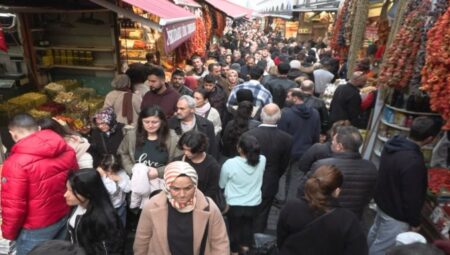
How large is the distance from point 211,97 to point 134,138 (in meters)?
2.54

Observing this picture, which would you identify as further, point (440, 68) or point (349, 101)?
point (349, 101)

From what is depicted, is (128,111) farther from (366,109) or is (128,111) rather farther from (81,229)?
(366,109)

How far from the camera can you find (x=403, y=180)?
3.25m

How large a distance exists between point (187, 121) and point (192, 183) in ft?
6.79

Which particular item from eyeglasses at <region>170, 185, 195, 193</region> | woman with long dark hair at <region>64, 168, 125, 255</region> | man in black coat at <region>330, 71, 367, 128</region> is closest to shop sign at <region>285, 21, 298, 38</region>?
man in black coat at <region>330, 71, 367, 128</region>

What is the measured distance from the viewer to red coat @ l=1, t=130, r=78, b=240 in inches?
108

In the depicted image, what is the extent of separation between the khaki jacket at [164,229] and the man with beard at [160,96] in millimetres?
2690

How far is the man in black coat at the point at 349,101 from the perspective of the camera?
6043 millimetres

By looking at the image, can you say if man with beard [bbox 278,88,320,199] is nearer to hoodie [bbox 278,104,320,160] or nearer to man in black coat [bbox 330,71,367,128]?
hoodie [bbox 278,104,320,160]

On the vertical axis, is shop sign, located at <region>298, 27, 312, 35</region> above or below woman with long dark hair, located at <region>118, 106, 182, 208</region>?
above

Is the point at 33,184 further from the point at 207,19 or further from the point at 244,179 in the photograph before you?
the point at 207,19

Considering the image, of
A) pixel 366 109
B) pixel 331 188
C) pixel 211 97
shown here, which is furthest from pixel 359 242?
pixel 366 109

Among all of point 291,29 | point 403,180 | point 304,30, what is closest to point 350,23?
point 403,180

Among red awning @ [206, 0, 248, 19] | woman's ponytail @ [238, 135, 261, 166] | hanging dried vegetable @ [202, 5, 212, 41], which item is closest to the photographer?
woman's ponytail @ [238, 135, 261, 166]
